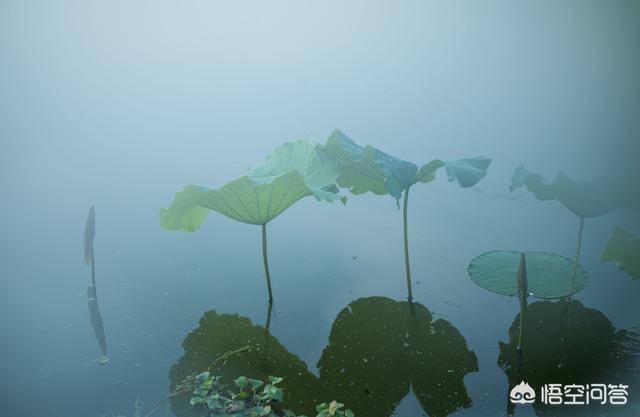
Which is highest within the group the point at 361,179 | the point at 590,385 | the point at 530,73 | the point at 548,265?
the point at 530,73

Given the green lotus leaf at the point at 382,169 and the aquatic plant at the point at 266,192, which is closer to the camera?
the aquatic plant at the point at 266,192

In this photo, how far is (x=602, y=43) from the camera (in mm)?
3555

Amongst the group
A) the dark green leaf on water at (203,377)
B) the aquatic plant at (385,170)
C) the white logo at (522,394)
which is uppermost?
the aquatic plant at (385,170)

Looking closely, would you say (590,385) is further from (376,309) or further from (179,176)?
(179,176)

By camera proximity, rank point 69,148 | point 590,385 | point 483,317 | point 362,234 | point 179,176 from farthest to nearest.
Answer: point 69,148
point 179,176
point 362,234
point 483,317
point 590,385

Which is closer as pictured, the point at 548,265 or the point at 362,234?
the point at 548,265

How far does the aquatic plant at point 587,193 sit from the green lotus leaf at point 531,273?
45 millimetres

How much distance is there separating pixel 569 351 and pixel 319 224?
1008 millimetres

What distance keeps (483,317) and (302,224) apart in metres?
0.81

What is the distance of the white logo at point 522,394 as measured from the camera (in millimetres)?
1513

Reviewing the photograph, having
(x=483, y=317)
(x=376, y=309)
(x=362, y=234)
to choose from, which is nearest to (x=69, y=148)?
(x=362, y=234)

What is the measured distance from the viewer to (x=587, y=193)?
1.79 m

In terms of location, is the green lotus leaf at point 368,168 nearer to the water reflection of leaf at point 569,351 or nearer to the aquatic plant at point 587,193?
the aquatic plant at point 587,193

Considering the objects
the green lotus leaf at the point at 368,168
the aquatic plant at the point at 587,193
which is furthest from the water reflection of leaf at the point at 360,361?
the aquatic plant at the point at 587,193
